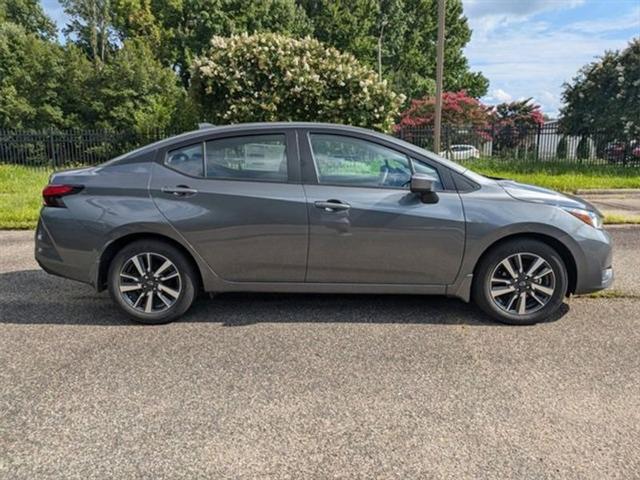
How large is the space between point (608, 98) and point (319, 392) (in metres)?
17.5

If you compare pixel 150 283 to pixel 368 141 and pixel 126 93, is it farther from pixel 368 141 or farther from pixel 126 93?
pixel 126 93

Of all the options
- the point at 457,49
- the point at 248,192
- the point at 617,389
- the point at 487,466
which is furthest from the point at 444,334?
the point at 457,49

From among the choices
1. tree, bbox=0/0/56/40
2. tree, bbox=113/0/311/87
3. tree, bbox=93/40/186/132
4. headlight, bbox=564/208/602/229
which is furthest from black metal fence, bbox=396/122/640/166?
tree, bbox=0/0/56/40

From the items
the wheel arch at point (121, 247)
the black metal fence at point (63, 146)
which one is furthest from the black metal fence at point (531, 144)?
the wheel arch at point (121, 247)

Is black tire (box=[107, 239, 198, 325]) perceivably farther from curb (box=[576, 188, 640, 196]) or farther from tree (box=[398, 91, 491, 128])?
tree (box=[398, 91, 491, 128])

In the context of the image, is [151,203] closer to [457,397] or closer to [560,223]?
[457,397]

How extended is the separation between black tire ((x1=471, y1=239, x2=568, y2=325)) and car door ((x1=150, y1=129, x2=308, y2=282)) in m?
1.43

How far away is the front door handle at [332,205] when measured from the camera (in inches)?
157

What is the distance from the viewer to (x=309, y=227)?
13.1ft

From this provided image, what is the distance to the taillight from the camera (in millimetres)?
4113

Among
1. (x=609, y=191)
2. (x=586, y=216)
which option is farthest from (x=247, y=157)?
(x=609, y=191)

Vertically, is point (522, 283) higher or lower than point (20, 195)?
lower

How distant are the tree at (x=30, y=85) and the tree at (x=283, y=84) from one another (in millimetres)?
15087

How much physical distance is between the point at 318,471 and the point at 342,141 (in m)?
2.60
